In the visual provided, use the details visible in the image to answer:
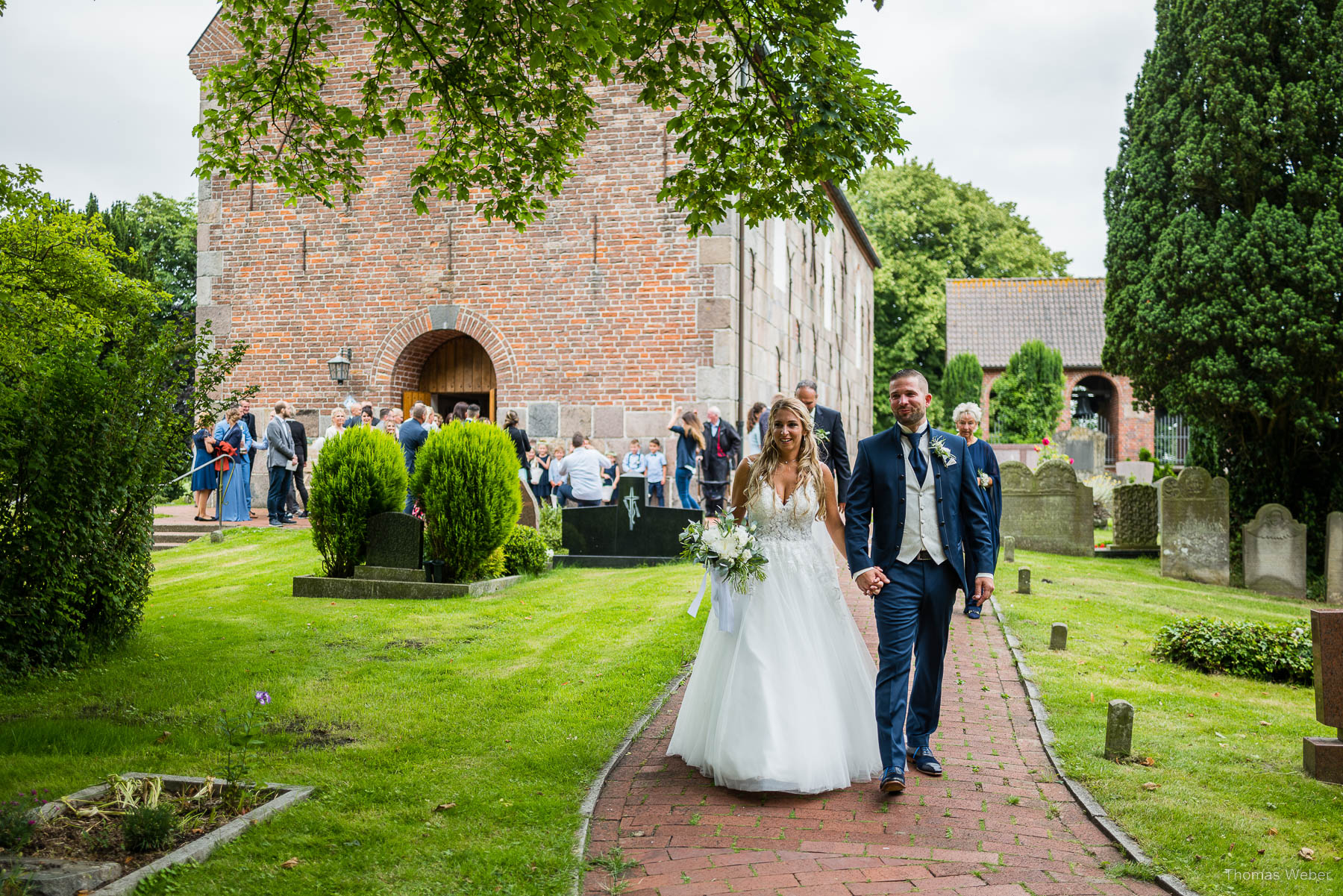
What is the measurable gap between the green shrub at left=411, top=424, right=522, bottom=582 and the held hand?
21.9 ft

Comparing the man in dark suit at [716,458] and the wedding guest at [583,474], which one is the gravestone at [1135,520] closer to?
the man in dark suit at [716,458]

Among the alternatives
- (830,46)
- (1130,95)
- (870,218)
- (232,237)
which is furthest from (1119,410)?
(830,46)

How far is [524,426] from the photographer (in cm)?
1652

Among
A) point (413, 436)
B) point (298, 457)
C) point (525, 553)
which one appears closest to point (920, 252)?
point (298, 457)

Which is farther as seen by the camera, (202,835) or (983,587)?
(983,587)

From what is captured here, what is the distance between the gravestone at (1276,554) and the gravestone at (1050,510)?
245 cm

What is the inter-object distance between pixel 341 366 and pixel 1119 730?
1448 centimetres

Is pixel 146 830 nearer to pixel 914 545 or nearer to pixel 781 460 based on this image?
pixel 781 460

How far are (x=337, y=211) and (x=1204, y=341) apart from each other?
1401 cm

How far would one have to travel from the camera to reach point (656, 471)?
605 inches

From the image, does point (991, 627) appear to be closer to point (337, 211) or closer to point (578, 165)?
point (578, 165)

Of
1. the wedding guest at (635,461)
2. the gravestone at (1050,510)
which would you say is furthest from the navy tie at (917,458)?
the gravestone at (1050,510)

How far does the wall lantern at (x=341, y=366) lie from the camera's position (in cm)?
1700

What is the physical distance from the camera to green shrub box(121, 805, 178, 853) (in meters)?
3.85
